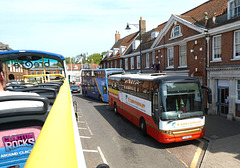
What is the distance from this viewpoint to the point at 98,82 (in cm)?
2292

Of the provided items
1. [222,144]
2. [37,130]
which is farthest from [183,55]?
[37,130]

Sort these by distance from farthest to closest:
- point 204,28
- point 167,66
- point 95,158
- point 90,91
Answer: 1. point 90,91
2. point 167,66
3. point 204,28
4. point 95,158

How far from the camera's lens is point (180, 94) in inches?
337

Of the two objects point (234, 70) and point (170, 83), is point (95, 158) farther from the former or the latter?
point (234, 70)

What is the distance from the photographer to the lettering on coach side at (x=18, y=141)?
2170mm

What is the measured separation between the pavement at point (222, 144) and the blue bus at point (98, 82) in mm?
11844

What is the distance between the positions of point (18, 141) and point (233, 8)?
16126 mm

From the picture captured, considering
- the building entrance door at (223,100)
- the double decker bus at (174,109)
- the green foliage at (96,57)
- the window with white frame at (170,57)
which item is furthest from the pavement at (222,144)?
the green foliage at (96,57)

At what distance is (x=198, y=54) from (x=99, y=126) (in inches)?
432

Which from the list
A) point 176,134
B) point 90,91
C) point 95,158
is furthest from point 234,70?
point 90,91

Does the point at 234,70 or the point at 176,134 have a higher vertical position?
the point at 234,70

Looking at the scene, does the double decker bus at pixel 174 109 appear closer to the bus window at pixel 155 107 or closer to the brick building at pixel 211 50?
the bus window at pixel 155 107

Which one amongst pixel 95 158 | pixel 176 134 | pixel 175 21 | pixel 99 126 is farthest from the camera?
pixel 175 21

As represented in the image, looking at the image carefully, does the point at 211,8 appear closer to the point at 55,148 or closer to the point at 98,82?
the point at 98,82
